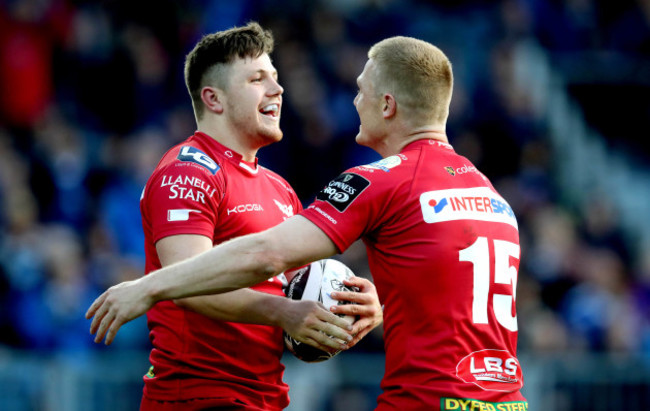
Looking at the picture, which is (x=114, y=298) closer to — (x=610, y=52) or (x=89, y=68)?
(x=89, y=68)

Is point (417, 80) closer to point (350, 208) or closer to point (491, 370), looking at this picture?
point (350, 208)

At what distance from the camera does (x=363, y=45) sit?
14.0 m

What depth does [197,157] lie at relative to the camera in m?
6.02

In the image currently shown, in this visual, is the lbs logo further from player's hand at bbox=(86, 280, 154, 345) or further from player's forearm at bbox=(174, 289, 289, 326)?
player's hand at bbox=(86, 280, 154, 345)

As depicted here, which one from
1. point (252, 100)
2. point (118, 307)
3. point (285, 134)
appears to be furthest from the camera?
point (285, 134)

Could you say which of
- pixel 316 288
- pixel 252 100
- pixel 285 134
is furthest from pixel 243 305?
pixel 285 134

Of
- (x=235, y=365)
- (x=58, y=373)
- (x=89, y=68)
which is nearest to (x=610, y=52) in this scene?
(x=89, y=68)

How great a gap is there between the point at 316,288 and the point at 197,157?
1064 mm

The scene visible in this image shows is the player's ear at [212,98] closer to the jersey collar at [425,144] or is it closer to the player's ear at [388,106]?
the player's ear at [388,106]

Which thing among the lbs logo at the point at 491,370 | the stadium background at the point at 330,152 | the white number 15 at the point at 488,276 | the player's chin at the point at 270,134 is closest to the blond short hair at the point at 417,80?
the white number 15 at the point at 488,276

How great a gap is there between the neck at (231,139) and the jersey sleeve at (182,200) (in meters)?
0.47

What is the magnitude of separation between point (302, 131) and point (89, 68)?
313 centimetres

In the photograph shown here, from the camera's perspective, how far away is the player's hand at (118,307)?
4.91 metres

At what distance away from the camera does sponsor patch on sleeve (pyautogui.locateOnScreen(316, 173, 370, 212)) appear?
5.09 meters
